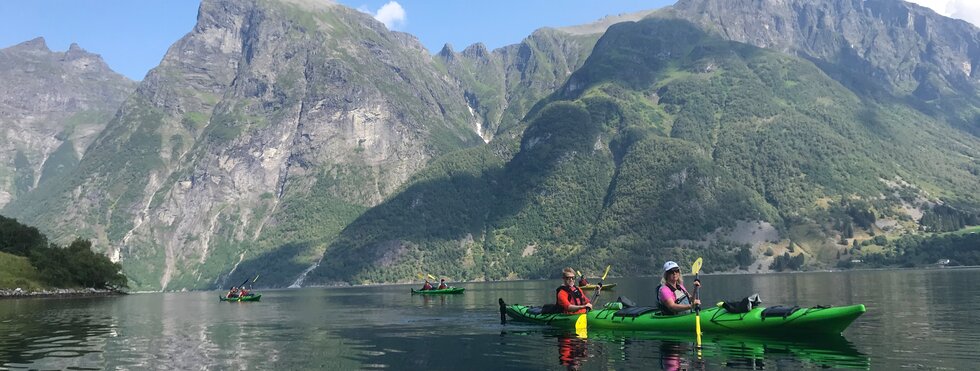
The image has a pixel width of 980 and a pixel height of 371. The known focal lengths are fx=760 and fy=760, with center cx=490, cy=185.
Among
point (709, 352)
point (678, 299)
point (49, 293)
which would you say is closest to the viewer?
point (709, 352)

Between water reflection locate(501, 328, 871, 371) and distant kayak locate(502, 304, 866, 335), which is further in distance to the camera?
distant kayak locate(502, 304, 866, 335)

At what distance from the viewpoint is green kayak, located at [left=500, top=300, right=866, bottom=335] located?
3769 centimetres

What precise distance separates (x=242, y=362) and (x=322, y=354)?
448 cm

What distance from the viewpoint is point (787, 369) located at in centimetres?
2970

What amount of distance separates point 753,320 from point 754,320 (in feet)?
0.17

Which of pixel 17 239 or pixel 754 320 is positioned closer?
pixel 754 320

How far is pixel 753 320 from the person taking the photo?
3881cm

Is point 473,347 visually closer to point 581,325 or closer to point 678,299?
point 581,325

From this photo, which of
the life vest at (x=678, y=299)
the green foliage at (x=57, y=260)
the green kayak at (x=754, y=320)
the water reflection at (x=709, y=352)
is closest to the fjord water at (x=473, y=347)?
the water reflection at (x=709, y=352)

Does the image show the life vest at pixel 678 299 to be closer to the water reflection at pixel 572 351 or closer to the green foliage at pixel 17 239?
the water reflection at pixel 572 351

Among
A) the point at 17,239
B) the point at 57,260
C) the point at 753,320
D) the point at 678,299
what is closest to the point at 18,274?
the point at 57,260

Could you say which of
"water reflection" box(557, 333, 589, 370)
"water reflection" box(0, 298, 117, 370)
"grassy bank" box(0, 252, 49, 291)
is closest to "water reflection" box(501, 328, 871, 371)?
"water reflection" box(557, 333, 589, 370)

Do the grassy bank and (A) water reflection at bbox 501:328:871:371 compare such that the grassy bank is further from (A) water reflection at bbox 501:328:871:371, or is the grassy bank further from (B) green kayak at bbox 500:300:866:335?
(B) green kayak at bbox 500:300:866:335

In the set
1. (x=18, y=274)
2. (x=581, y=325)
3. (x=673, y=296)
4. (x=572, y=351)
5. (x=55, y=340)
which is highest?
(x=18, y=274)
